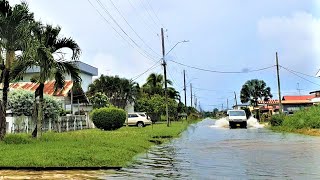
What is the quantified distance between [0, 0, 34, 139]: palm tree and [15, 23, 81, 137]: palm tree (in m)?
0.53

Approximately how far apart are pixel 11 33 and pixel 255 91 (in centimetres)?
7878

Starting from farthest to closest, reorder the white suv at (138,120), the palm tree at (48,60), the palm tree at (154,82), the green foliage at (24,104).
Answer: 1. the palm tree at (154,82)
2. the white suv at (138,120)
3. the green foliage at (24,104)
4. the palm tree at (48,60)

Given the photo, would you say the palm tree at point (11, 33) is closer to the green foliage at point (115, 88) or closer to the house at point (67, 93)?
the house at point (67, 93)

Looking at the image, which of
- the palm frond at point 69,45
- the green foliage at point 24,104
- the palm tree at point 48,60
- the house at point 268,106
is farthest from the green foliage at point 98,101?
the house at point 268,106

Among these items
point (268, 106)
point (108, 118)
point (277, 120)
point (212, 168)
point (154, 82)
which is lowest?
point (212, 168)

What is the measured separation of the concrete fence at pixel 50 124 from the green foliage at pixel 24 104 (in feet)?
2.35

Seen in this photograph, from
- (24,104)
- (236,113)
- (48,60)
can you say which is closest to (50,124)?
(24,104)

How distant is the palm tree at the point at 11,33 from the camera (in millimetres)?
18062

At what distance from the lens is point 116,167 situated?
13.2m

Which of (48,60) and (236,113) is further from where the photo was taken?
(236,113)

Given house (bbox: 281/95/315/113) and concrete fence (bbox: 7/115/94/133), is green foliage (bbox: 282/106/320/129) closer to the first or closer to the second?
concrete fence (bbox: 7/115/94/133)

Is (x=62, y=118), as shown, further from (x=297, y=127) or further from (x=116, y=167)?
(x=116, y=167)

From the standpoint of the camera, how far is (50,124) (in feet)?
109

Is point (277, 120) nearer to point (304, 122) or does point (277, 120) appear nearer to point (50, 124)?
point (304, 122)
